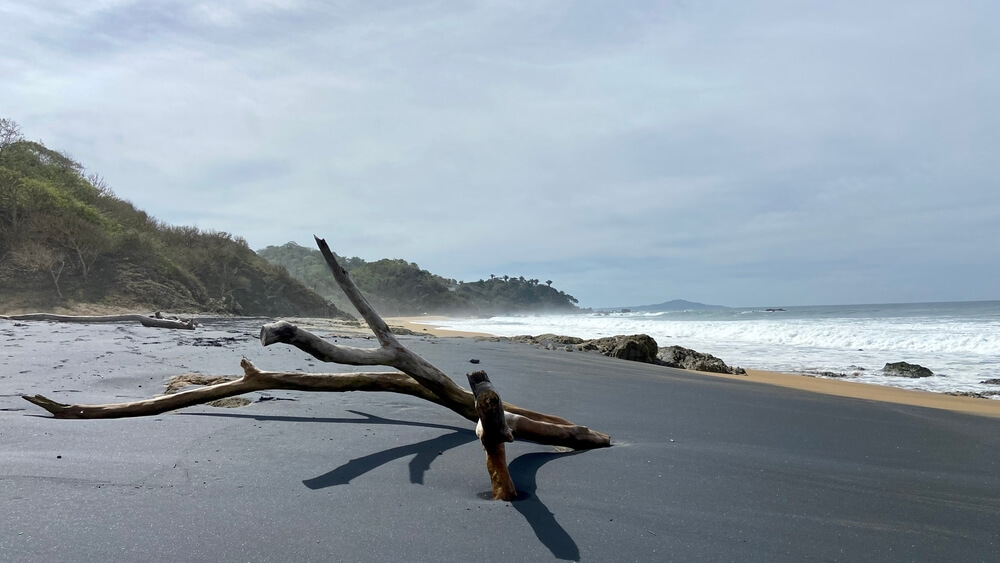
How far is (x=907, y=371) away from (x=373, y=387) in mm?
11207

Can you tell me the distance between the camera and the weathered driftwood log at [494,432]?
2.07 m

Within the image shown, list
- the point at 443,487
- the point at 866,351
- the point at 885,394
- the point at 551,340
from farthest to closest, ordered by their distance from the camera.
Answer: the point at 866,351
the point at 551,340
the point at 885,394
the point at 443,487

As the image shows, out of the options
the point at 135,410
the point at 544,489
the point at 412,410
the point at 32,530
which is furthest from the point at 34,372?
the point at 544,489

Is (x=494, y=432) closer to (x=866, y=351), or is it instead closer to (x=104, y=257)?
(x=866, y=351)

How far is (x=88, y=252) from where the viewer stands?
18.3 meters

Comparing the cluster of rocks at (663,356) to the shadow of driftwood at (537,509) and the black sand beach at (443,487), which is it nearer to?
the black sand beach at (443,487)

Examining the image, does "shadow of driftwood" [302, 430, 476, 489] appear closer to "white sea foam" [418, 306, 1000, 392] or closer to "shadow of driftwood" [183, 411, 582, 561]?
"shadow of driftwood" [183, 411, 582, 561]

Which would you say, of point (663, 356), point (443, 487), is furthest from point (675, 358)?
point (443, 487)

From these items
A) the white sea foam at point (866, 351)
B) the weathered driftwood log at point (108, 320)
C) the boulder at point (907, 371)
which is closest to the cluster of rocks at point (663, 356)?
the white sea foam at point (866, 351)

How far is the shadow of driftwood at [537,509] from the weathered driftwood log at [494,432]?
0.28 feet

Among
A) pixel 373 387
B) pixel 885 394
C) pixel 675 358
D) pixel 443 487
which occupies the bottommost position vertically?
pixel 885 394

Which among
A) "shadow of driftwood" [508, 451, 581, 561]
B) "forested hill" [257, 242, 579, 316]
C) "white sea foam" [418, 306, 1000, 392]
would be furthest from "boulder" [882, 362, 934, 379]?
"forested hill" [257, 242, 579, 316]

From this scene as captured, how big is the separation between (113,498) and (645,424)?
3303mm

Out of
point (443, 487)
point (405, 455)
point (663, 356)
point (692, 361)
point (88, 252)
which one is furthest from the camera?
point (88, 252)
